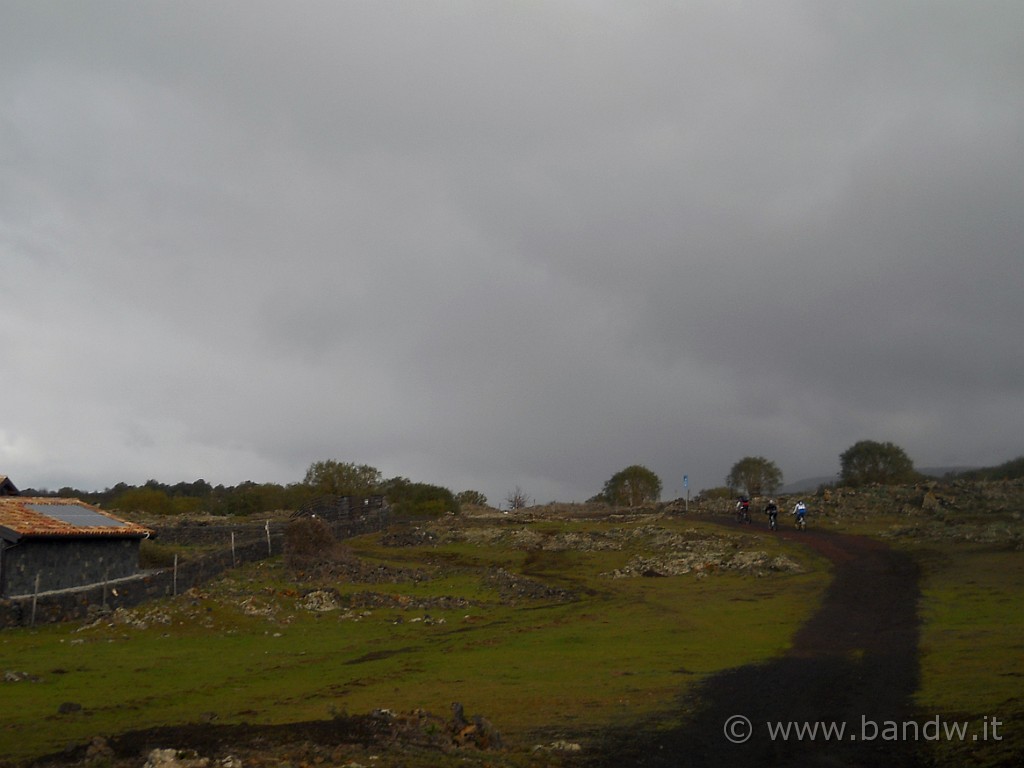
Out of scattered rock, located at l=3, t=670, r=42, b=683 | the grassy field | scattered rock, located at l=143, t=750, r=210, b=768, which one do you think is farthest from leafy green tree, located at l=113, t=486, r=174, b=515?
scattered rock, located at l=143, t=750, r=210, b=768

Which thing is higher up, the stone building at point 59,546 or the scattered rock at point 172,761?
the stone building at point 59,546

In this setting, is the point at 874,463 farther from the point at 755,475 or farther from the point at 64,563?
the point at 64,563

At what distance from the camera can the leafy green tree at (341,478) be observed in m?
94.4

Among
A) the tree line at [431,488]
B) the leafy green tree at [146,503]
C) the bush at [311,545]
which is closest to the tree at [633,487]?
the tree line at [431,488]

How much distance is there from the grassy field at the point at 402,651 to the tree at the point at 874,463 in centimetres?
5566

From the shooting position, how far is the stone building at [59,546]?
28.0 metres

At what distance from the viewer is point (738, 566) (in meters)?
37.3

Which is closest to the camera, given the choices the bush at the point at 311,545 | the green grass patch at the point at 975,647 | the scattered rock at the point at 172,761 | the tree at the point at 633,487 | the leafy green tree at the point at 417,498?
the scattered rock at the point at 172,761

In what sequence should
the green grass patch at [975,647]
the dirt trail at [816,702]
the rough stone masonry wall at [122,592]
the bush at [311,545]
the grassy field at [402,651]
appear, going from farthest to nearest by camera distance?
1. the bush at [311,545]
2. the rough stone masonry wall at [122,592]
3. the grassy field at [402,651]
4. the dirt trail at [816,702]
5. the green grass patch at [975,647]

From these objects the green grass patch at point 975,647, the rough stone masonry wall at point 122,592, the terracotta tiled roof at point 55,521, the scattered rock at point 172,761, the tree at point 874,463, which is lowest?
the rough stone masonry wall at point 122,592

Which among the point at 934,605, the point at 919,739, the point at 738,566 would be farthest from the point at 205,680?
the point at 738,566

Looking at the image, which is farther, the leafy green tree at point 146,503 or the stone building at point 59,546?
the leafy green tree at point 146,503

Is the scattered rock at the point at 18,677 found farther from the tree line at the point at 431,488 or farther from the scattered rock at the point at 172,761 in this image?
the tree line at the point at 431,488

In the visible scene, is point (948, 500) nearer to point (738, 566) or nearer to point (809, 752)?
point (738, 566)
